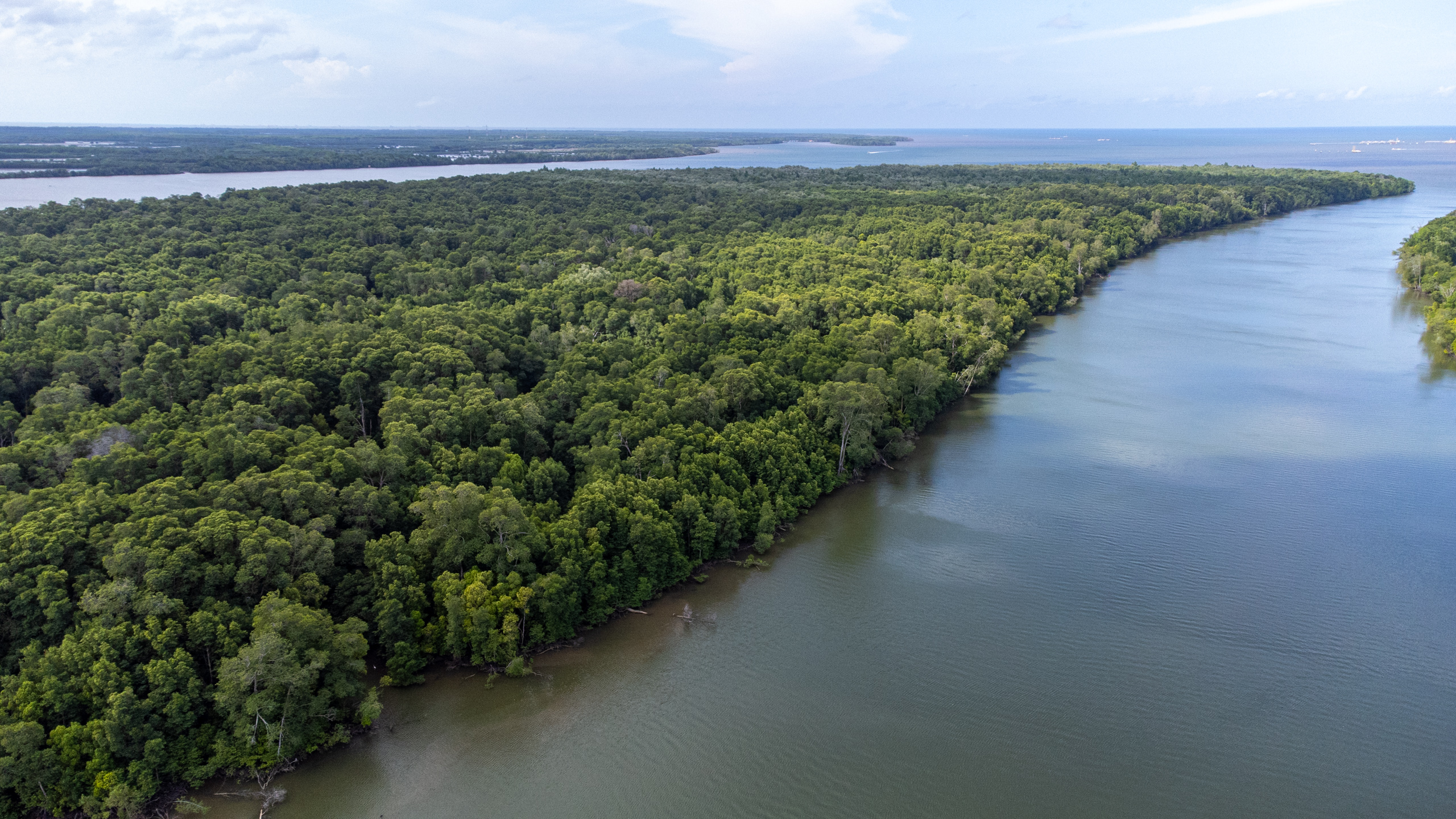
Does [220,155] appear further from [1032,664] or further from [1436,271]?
[1436,271]

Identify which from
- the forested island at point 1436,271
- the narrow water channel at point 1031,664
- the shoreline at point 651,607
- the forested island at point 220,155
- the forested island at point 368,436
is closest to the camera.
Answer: the forested island at point 368,436

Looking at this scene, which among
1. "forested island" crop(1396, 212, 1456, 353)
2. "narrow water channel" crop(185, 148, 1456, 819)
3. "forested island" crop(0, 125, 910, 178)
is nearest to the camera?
"narrow water channel" crop(185, 148, 1456, 819)

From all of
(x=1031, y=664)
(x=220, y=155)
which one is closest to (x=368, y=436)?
(x=1031, y=664)

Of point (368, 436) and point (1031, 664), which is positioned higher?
point (368, 436)

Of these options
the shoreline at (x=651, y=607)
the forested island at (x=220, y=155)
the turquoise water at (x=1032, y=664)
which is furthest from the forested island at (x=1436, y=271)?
the forested island at (x=220, y=155)

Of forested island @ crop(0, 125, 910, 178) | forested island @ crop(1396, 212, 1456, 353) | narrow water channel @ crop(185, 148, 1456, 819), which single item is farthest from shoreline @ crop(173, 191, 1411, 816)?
forested island @ crop(0, 125, 910, 178)

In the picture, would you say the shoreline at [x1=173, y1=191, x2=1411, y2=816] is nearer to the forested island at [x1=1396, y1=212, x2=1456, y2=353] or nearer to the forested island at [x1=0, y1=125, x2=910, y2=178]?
the forested island at [x1=1396, y1=212, x2=1456, y2=353]

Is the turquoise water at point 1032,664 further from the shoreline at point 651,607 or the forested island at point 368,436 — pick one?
the forested island at point 368,436
